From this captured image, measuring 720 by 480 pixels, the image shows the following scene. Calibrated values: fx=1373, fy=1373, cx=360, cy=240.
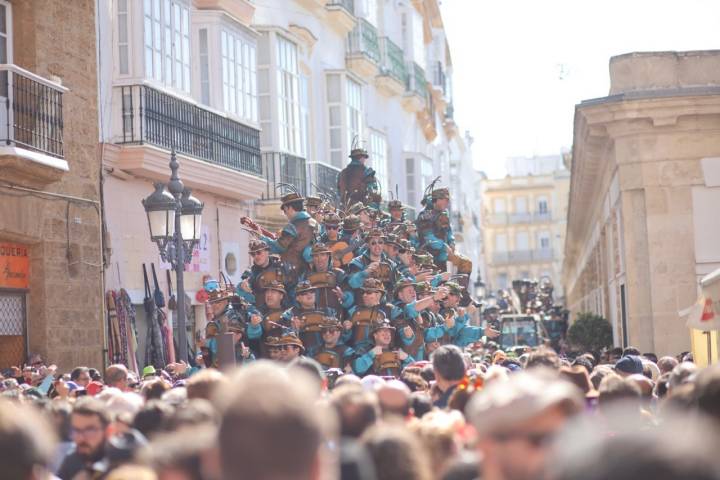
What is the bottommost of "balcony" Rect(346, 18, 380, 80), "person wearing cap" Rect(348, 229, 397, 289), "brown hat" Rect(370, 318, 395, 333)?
"brown hat" Rect(370, 318, 395, 333)

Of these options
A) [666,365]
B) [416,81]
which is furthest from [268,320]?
[416,81]

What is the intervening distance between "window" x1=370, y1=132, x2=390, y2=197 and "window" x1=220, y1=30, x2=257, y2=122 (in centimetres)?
982

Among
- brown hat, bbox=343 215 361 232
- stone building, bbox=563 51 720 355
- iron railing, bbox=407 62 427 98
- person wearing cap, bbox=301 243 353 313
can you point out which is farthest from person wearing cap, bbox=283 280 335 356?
iron railing, bbox=407 62 427 98

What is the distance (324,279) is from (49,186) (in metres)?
4.39

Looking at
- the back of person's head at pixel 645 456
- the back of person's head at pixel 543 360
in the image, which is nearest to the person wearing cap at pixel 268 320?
the back of person's head at pixel 543 360

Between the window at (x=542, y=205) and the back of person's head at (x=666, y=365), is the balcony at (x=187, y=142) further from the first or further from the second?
the window at (x=542, y=205)

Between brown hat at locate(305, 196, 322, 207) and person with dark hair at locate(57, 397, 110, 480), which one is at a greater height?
brown hat at locate(305, 196, 322, 207)

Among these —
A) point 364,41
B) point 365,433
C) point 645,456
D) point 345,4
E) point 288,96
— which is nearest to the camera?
point 645,456

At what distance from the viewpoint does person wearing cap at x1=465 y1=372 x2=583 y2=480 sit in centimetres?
371

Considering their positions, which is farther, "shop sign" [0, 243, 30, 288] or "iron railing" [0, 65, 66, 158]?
"shop sign" [0, 243, 30, 288]

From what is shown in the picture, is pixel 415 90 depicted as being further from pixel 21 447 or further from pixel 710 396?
pixel 21 447

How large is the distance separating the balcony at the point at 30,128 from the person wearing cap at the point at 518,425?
11520 millimetres

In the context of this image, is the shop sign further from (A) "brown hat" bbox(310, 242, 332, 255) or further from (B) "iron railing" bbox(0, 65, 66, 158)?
(A) "brown hat" bbox(310, 242, 332, 255)

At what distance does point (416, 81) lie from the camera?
4069 centimetres
